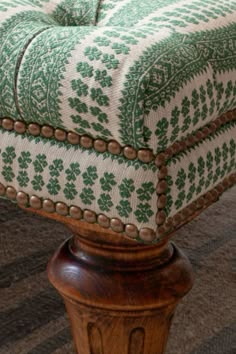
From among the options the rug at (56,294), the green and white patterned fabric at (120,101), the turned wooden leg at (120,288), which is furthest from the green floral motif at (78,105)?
the rug at (56,294)

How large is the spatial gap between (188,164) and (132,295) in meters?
0.11

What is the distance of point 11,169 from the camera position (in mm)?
461

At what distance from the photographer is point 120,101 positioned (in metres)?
0.39

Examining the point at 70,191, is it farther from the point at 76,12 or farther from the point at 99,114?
Result: the point at 76,12

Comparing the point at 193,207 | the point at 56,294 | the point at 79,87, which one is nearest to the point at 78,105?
the point at 79,87

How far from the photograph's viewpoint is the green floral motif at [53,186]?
1.44 feet

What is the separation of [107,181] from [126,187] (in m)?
0.02

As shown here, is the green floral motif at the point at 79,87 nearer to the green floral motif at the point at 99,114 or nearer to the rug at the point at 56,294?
the green floral motif at the point at 99,114

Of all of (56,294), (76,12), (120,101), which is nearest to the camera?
(120,101)

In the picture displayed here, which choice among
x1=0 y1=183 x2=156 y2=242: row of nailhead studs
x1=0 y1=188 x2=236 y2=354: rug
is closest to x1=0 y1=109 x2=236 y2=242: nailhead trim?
x1=0 y1=183 x2=156 y2=242: row of nailhead studs

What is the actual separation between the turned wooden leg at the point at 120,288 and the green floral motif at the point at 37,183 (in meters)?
0.06

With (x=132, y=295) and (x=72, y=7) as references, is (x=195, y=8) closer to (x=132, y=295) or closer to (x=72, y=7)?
(x=72, y=7)

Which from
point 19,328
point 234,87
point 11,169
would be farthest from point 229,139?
point 19,328

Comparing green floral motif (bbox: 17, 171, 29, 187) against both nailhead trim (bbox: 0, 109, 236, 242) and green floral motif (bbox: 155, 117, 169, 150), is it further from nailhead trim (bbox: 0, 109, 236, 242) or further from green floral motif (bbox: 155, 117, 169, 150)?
green floral motif (bbox: 155, 117, 169, 150)
